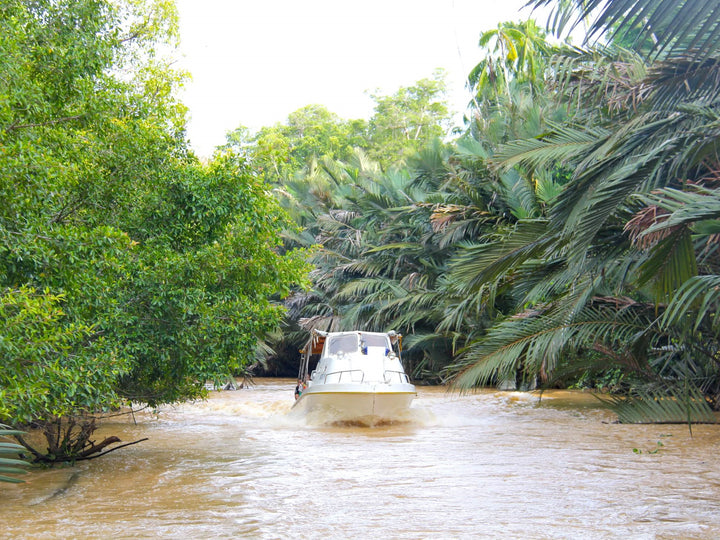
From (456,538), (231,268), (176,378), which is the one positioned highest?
(231,268)

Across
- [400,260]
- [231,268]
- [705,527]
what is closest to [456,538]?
[705,527]

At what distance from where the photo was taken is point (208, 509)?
7.41 metres

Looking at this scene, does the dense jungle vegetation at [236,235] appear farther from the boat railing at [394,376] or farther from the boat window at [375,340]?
the boat window at [375,340]

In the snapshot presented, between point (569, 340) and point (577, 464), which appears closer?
point (577, 464)

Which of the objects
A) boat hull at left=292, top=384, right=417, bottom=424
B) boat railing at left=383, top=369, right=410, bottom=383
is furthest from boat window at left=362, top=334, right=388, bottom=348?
boat hull at left=292, top=384, right=417, bottom=424

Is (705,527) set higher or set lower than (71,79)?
lower

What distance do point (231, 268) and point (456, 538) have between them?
4952mm

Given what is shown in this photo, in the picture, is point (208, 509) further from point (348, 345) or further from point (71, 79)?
point (348, 345)

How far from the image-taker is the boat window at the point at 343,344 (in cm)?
1642

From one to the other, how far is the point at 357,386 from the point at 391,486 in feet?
20.0

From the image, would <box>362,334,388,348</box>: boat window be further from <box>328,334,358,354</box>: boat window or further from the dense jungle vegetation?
the dense jungle vegetation

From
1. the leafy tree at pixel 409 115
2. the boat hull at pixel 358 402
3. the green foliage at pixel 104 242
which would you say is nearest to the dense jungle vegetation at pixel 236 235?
the green foliage at pixel 104 242

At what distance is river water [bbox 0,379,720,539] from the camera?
260 inches

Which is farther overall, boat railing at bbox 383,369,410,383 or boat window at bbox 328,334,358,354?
boat window at bbox 328,334,358,354
